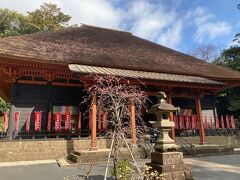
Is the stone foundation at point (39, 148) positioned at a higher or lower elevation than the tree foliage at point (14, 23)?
lower

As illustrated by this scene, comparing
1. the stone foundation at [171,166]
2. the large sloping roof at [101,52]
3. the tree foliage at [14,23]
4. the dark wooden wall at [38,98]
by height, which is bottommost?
the stone foundation at [171,166]

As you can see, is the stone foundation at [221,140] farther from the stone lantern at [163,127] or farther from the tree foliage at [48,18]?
the tree foliage at [48,18]

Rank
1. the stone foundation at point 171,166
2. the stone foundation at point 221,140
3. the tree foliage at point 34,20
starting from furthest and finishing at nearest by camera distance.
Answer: the tree foliage at point 34,20
the stone foundation at point 221,140
the stone foundation at point 171,166

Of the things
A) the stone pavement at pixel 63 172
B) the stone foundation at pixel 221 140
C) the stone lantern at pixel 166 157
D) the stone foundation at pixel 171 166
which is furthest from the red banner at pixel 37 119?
the stone foundation at pixel 221 140

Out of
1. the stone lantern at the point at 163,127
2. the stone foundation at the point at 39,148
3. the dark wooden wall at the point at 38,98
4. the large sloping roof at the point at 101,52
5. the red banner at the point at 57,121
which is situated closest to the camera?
the stone lantern at the point at 163,127

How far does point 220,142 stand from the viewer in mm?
14523

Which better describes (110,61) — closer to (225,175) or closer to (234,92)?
(225,175)

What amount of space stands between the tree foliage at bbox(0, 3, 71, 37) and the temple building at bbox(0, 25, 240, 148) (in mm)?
22201

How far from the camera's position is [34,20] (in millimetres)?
35688

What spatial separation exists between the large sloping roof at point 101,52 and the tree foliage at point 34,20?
19160 millimetres

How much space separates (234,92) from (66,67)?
1553cm

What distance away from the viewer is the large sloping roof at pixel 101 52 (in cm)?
1134

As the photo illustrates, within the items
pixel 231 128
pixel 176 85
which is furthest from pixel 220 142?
pixel 176 85

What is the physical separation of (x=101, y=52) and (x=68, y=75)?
2758mm
